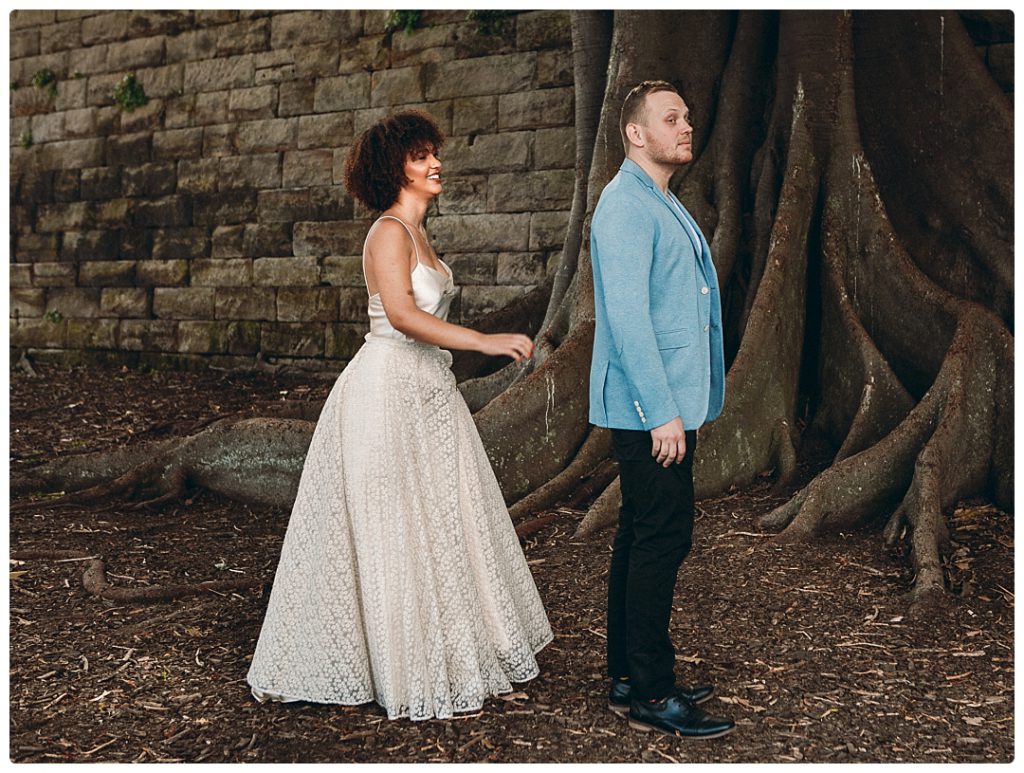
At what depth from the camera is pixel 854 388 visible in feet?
16.8

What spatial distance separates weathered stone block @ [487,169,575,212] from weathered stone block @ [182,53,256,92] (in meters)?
2.74

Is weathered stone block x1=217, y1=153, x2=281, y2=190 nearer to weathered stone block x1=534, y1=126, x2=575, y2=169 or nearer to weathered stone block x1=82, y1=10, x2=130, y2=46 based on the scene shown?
weathered stone block x1=82, y1=10, x2=130, y2=46

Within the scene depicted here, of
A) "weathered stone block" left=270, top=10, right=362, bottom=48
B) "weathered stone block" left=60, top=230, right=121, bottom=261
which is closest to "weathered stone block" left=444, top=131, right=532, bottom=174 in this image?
"weathered stone block" left=270, top=10, right=362, bottom=48

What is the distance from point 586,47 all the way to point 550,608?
3887 millimetres

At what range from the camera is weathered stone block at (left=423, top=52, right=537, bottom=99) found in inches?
323

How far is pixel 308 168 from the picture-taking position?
923 centimetres

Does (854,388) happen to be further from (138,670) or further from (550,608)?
(138,670)

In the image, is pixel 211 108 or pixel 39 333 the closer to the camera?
pixel 211 108

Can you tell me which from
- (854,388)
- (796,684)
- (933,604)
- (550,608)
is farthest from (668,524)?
(854,388)

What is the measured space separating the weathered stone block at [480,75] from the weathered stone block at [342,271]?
1511 millimetres

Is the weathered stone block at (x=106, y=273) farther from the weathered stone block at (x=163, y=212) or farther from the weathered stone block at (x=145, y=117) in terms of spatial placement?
the weathered stone block at (x=145, y=117)

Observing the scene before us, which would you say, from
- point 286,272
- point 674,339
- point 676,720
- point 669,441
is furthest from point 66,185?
point 676,720

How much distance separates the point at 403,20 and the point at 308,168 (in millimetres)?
1496

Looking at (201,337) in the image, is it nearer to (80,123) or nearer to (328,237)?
(328,237)
